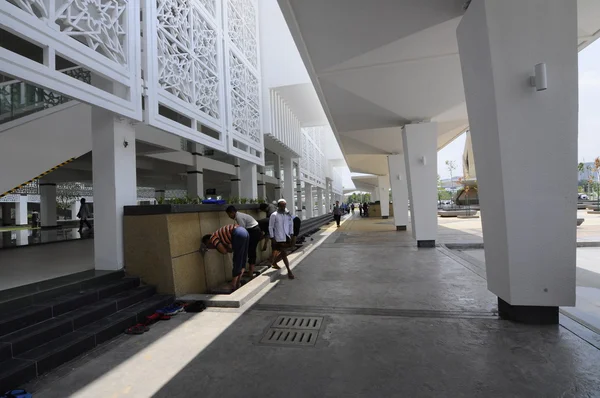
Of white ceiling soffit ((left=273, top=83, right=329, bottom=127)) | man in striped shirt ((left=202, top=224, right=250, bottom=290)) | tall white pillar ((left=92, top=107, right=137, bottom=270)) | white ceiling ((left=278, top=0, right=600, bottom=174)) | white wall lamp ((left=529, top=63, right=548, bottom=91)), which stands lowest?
man in striped shirt ((left=202, top=224, right=250, bottom=290))

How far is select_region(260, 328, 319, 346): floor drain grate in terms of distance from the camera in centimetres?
347

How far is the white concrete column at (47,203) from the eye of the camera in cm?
1433

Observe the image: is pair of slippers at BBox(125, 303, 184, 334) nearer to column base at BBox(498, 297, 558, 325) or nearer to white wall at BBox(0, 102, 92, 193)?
column base at BBox(498, 297, 558, 325)

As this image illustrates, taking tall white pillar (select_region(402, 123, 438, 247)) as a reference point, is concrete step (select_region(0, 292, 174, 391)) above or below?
below

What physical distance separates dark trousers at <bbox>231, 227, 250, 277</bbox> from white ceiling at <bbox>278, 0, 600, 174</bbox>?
3.36 metres

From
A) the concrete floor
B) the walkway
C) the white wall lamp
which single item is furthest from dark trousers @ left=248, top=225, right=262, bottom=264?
the white wall lamp

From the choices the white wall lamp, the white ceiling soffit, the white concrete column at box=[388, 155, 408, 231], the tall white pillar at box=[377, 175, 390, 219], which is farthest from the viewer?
the tall white pillar at box=[377, 175, 390, 219]

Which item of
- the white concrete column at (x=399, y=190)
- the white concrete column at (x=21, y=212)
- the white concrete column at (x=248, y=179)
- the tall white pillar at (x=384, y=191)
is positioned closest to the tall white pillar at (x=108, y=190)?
the white concrete column at (x=248, y=179)

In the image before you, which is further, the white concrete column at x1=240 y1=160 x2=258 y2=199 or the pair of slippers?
the white concrete column at x1=240 y1=160 x2=258 y2=199

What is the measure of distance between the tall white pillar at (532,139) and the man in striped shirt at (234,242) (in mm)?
3722

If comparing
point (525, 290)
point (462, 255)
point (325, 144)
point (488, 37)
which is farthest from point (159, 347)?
point (325, 144)

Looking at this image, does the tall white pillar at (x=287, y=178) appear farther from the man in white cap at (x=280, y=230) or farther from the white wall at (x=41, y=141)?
the white wall at (x=41, y=141)

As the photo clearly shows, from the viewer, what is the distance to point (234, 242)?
5441 mm

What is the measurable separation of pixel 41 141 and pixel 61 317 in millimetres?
4858
